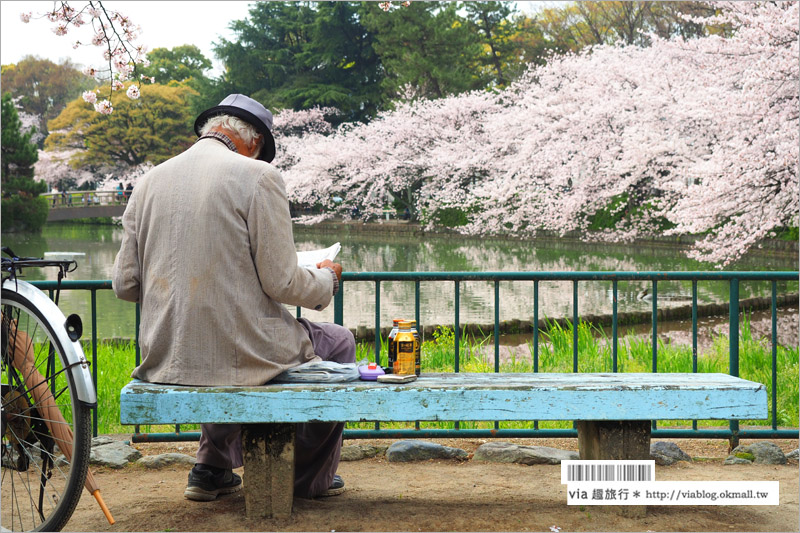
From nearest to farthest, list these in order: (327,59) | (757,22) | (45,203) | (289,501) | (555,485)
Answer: (289,501), (555,485), (757,22), (45,203), (327,59)

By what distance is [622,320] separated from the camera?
33.7ft

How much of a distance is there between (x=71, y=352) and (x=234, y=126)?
34.7 inches

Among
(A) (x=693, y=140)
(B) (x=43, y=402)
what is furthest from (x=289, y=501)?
(A) (x=693, y=140)

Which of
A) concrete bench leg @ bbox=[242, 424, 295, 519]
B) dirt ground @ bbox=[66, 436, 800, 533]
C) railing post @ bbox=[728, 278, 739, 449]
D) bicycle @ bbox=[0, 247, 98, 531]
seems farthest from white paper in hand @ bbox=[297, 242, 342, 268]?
railing post @ bbox=[728, 278, 739, 449]

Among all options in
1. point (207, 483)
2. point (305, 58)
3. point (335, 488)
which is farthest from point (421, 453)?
point (305, 58)

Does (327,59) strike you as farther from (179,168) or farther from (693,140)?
(179,168)

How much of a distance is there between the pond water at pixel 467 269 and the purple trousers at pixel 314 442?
6.34m

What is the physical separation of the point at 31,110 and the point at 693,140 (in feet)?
161

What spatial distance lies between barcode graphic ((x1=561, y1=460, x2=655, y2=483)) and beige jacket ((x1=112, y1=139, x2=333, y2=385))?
105cm

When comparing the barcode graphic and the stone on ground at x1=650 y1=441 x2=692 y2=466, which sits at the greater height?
the barcode graphic

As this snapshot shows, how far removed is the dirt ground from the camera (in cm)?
271

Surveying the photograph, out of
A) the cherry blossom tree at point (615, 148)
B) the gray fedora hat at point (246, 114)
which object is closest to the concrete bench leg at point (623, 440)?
the gray fedora hat at point (246, 114)

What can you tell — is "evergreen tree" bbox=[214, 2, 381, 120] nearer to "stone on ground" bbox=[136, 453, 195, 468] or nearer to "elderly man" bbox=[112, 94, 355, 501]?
"stone on ground" bbox=[136, 453, 195, 468]

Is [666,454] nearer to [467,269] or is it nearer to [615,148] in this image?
[467,269]
